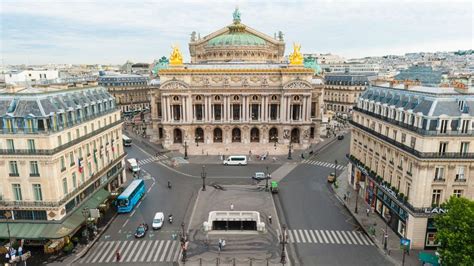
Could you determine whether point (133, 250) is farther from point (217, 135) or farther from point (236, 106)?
point (236, 106)

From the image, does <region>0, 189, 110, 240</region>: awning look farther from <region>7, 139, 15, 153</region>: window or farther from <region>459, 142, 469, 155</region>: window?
<region>459, 142, 469, 155</region>: window

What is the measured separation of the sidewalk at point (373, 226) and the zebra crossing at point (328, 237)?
65.6 inches

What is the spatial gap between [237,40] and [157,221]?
323ft

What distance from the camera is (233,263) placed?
4650cm

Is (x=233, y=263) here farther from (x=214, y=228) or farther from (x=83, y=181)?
(x=83, y=181)

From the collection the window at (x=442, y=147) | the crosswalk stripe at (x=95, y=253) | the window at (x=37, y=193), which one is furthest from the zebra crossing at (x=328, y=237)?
the window at (x=37, y=193)

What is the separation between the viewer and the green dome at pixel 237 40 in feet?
459

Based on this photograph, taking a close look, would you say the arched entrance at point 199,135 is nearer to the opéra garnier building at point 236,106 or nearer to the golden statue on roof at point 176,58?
the opéra garnier building at point 236,106

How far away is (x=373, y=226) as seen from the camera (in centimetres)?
5672

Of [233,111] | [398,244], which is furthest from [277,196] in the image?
[233,111]

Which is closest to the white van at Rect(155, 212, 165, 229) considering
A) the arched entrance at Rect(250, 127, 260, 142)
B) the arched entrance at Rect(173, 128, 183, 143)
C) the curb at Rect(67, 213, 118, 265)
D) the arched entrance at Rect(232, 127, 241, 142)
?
the curb at Rect(67, 213, 118, 265)

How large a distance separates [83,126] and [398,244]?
5353cm

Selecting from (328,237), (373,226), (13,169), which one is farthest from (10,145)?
(373,226)

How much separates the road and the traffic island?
3.13 meters
